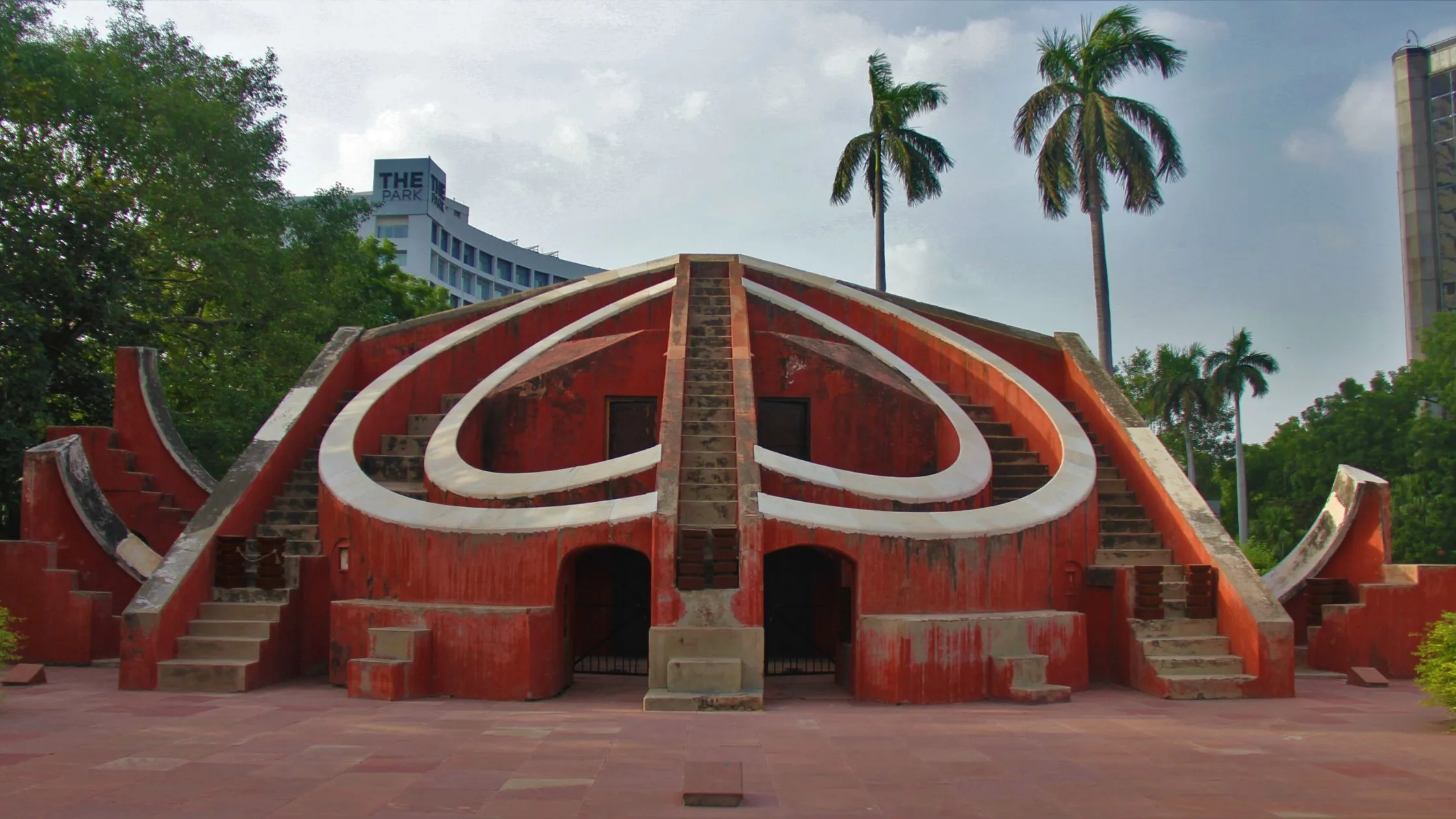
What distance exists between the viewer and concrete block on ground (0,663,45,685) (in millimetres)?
7637

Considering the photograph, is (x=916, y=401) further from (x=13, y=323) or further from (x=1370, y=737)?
(x=13, y=323)

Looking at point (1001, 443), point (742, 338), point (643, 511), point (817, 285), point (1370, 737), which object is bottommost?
point (1370, 737)

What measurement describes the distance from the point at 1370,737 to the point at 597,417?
21.7 ft

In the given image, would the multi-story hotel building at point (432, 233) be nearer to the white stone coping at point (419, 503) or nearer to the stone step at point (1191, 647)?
the white stone coping at point (419, 503)

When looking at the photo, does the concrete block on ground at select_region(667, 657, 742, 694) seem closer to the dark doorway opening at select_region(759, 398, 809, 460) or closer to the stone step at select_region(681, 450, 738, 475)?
the stone step at select_region(681, 450, 738, 475)

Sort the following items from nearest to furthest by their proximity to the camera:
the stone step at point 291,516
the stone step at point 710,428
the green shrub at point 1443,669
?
the green shrub at point 1443,669, the stone step at point 710,428, the stone step at point 291,516

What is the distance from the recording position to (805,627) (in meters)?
10.1

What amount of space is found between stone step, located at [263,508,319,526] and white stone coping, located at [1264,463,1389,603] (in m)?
8.28

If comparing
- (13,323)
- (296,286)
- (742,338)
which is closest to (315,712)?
(742,338)

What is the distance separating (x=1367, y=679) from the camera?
853 cm

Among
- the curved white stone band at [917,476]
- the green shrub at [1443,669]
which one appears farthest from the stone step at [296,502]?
the green shrub at [1443,669]

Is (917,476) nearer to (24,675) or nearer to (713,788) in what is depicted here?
(713,788)

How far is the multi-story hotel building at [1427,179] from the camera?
36000 millimetres

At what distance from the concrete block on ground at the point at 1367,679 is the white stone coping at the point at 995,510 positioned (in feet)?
7.68
